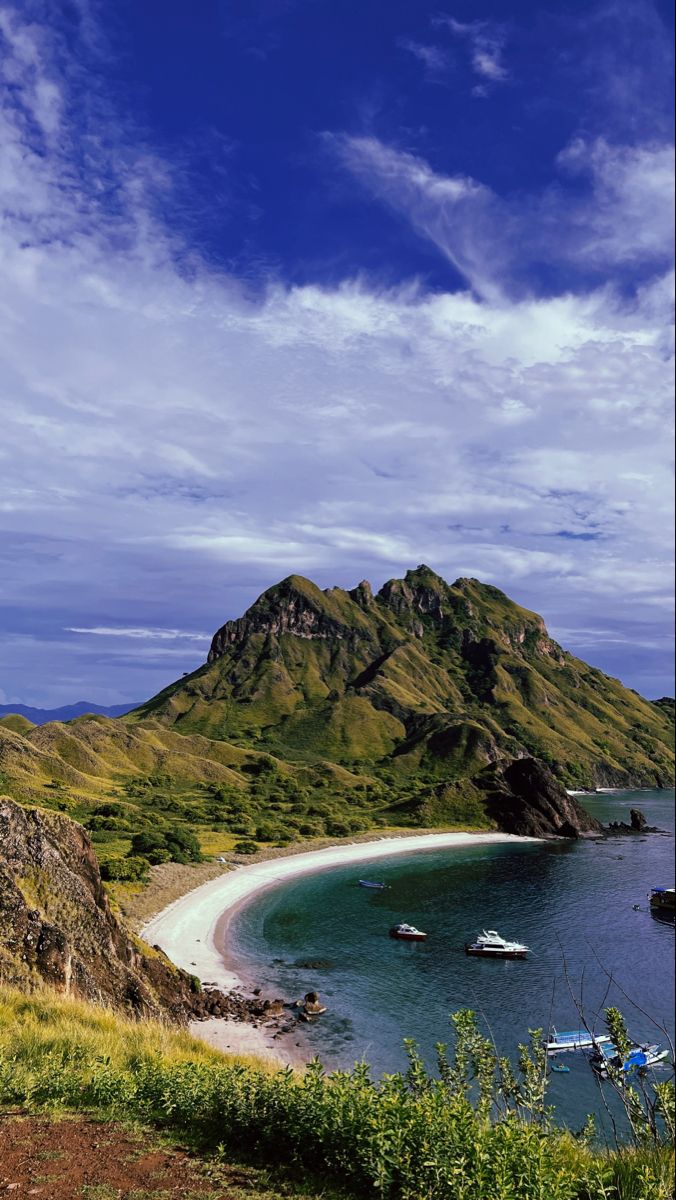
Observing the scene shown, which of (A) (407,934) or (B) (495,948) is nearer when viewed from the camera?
(B) (495,948)

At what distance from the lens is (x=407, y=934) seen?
240 feet

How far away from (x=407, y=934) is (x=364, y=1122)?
224 ft

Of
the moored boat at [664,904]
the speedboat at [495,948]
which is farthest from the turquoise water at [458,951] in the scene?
the moored boat at [664,904]

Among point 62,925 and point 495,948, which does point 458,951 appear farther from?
point 62,925

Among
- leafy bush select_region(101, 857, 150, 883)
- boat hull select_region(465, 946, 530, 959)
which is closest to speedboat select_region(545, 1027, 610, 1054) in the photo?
boat hull select_region(465, 946, 530, 959)

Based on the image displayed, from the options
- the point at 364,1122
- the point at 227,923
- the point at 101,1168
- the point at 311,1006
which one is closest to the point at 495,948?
the point at 311,1006

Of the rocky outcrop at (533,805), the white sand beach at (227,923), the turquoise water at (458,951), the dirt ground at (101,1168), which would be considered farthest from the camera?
the rocky outcrop at (533,805)

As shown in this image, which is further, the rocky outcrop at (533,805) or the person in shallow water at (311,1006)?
the rocky outcrop at (533,805)

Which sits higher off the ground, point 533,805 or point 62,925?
point 62,925

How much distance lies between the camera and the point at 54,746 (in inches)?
5945

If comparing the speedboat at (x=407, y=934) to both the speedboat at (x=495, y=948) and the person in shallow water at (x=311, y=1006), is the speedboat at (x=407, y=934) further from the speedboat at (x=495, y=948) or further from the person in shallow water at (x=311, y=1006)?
the person in shallow water at (x=311, y=1006)

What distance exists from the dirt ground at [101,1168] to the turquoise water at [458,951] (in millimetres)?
21464

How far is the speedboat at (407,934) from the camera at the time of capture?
72.9m

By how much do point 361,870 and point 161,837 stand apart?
3495 cm
